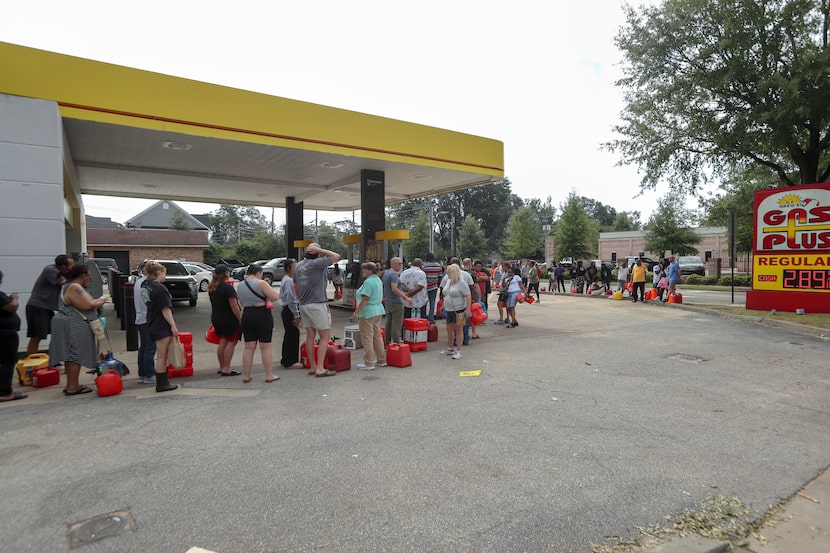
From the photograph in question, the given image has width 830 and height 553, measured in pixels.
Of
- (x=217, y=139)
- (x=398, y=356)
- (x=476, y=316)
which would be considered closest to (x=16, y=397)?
(x=398, y=356)

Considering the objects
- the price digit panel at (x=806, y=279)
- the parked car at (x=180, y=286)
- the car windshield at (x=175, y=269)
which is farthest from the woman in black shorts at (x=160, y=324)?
the price digit panel at (x=806, y=279)

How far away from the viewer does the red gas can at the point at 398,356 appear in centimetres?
781

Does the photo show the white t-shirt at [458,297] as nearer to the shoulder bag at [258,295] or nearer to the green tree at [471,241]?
the shoulder bag at [258,295]

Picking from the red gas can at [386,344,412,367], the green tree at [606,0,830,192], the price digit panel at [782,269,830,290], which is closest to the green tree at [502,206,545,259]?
the green tree at [606,0,830,192]

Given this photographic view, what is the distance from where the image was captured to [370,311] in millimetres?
7543

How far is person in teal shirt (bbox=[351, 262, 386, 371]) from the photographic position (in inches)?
295

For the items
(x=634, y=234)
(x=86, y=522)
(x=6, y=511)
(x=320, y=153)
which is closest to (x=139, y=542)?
(x=86, y=522)

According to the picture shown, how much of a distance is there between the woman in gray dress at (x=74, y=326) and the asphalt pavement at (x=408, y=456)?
1.86 ft

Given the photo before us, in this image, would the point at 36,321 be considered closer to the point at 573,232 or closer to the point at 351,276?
the point at 351,276

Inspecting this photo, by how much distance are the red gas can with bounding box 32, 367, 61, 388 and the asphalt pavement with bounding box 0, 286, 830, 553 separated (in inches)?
14.1

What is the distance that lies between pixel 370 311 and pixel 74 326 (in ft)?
13.0

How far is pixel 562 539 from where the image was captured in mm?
3029

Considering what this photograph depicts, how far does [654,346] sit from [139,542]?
9476mm

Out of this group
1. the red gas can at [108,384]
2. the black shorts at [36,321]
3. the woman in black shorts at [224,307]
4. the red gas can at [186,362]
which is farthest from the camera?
the red gas can at [186,362]
